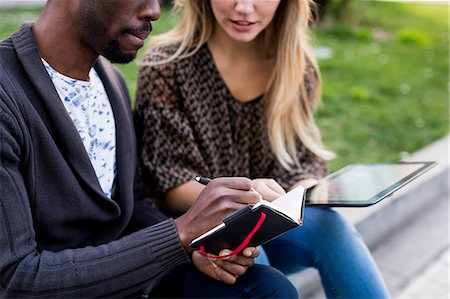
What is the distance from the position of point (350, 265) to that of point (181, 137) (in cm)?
72

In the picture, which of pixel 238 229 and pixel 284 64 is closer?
pixel 238 229

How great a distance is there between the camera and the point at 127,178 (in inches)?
77.8

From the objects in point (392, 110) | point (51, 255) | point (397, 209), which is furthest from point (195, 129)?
point (392, 110)

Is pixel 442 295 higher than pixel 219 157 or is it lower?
lower

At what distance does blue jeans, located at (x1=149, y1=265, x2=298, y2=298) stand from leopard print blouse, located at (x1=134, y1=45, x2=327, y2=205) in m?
0.40

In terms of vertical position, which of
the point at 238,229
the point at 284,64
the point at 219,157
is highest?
the point at 284,64

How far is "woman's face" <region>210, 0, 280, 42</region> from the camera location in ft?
7.47

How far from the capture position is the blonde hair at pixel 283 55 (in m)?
2.46

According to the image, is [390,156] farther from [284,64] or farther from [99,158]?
[99,158]

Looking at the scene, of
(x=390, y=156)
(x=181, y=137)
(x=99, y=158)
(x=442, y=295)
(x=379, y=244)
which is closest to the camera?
(x=99, y=158)

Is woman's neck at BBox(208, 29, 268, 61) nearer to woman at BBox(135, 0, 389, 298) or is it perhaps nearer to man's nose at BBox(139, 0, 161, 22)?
woman at BBox(135, 0, 389, 298)

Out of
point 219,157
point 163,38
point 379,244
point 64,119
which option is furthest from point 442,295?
point 64,119

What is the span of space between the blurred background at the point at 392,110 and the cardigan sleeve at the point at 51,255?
3.29 ft

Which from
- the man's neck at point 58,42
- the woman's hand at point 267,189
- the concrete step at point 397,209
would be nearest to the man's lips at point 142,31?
the man's neck at point 58,42
